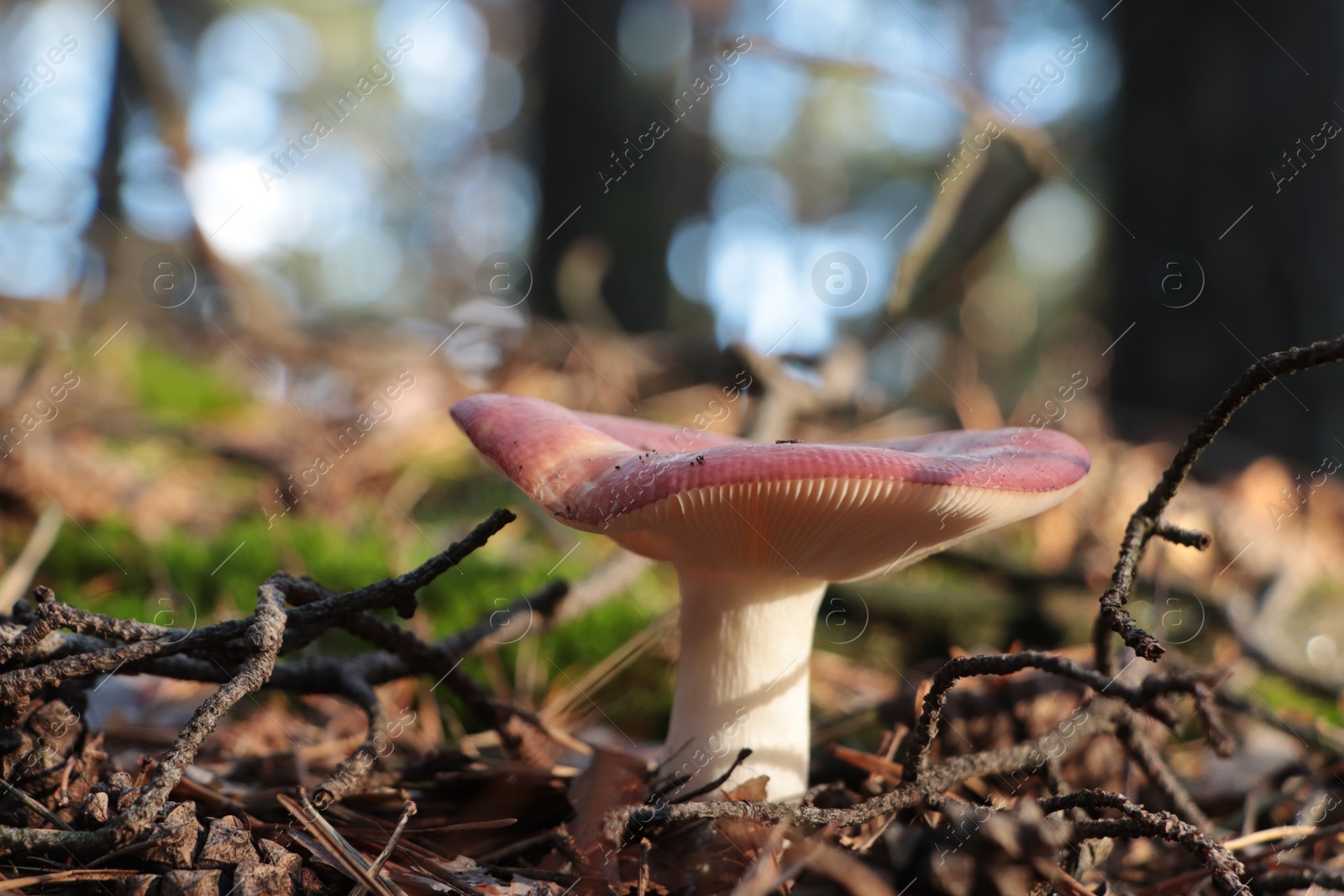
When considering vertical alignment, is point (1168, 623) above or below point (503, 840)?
above

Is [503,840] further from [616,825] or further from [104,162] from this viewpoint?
[104,162]

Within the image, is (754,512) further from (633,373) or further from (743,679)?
(633,373)

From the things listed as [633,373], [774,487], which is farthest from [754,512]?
[633,373]

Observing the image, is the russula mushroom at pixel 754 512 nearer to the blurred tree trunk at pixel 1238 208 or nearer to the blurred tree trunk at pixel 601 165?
the blurred tree trunk at pixel 1238 208

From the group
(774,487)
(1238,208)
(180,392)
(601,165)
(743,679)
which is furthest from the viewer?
(601,165)

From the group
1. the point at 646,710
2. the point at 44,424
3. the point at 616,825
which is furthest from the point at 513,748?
the point at 44,424

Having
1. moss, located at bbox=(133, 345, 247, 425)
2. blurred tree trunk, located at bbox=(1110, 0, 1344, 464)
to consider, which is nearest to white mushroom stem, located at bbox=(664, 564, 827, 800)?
moss, located at bbox=(133, 345, 247, 425)

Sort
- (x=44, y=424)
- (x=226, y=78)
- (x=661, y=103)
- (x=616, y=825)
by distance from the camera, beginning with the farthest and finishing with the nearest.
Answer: (x=226, y=78) → (x=661, y=103) → (x=44, y=424) → (x=616, y=825)

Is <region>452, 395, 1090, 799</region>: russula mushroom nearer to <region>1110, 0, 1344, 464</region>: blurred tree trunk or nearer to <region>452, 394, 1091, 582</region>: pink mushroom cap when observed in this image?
<region>452, 394, 1091, 582</region>: pink mushroom cap
